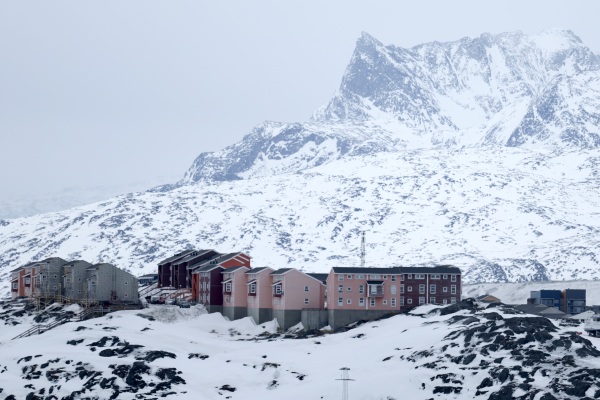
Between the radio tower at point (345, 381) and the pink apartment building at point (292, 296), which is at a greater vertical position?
the pink apartment building at point (292, 296)

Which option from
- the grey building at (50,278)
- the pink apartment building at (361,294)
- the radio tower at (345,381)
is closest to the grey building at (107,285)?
the grey building at (50,278)

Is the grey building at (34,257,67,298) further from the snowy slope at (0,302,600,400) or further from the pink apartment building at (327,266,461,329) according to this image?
the pink apartment building at (327,266,461,329)

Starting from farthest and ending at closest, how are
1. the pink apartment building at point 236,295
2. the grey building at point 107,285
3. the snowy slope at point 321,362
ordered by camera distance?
1. the grey building at point 107,285
2. the pink apartment building at point 236,295
3. the snowy slope at point 321,362

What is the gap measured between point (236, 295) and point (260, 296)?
410 cm

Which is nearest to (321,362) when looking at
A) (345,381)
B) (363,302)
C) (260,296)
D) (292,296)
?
(345,381)

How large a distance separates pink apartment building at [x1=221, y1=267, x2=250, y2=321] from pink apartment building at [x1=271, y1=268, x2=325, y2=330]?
440cm

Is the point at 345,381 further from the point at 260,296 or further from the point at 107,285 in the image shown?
the point at 107,285

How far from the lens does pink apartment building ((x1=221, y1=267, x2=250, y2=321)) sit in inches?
5236

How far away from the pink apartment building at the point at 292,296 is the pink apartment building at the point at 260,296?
2.23 ft

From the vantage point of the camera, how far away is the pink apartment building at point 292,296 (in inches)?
5002

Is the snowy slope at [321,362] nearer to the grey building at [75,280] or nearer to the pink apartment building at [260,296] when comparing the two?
the pink apartment building at [260,296]

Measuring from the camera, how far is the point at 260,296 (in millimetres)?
130500

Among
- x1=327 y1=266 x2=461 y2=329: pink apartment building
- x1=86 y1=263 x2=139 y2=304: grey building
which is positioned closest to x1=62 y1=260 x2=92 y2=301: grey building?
x1=86 y1=263 x2=139 y2=304: grey building

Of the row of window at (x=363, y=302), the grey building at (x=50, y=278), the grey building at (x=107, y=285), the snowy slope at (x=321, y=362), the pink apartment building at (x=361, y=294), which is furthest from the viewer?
the grey building at (x=50, y=278)
